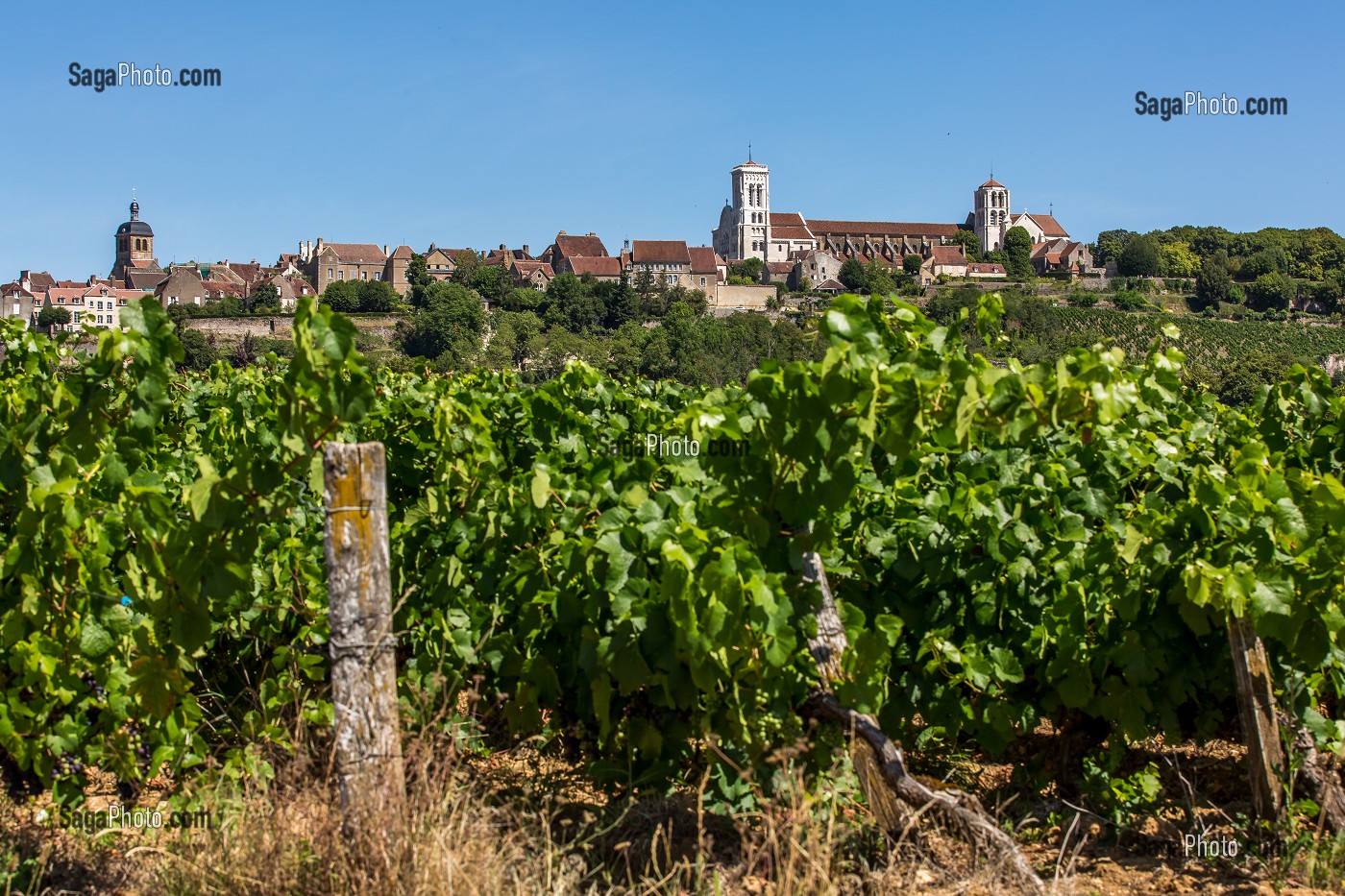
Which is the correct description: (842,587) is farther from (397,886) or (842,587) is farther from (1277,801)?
(397,886)

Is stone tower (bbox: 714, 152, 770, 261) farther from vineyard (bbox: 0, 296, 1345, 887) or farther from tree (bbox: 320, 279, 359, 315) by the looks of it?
vineyard (bbox: 0, 296, 1345, 887)

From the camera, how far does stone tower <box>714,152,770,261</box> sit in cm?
13650

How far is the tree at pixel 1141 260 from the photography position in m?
124

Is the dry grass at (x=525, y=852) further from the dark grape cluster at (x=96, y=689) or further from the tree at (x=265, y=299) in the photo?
the tree at (x=265, y=299)

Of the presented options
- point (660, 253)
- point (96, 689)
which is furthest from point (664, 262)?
point (96, 689)

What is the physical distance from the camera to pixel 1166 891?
378 centimetres

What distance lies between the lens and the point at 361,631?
3.34 metres

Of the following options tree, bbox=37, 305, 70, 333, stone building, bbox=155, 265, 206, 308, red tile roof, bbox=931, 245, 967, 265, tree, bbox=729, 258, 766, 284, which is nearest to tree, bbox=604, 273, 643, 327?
tree, bbox=729, 258, 766, 284

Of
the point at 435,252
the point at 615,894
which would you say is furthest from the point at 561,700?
the point at 435,252

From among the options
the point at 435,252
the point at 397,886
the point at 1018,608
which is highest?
the point at 435,252

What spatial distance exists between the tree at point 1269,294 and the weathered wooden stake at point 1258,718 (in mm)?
117694

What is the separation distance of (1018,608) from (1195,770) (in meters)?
0.99

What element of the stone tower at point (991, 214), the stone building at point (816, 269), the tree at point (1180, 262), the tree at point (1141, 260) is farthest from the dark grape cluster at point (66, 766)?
the stone tower at point (991, 214)

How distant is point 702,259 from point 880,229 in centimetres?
2916
